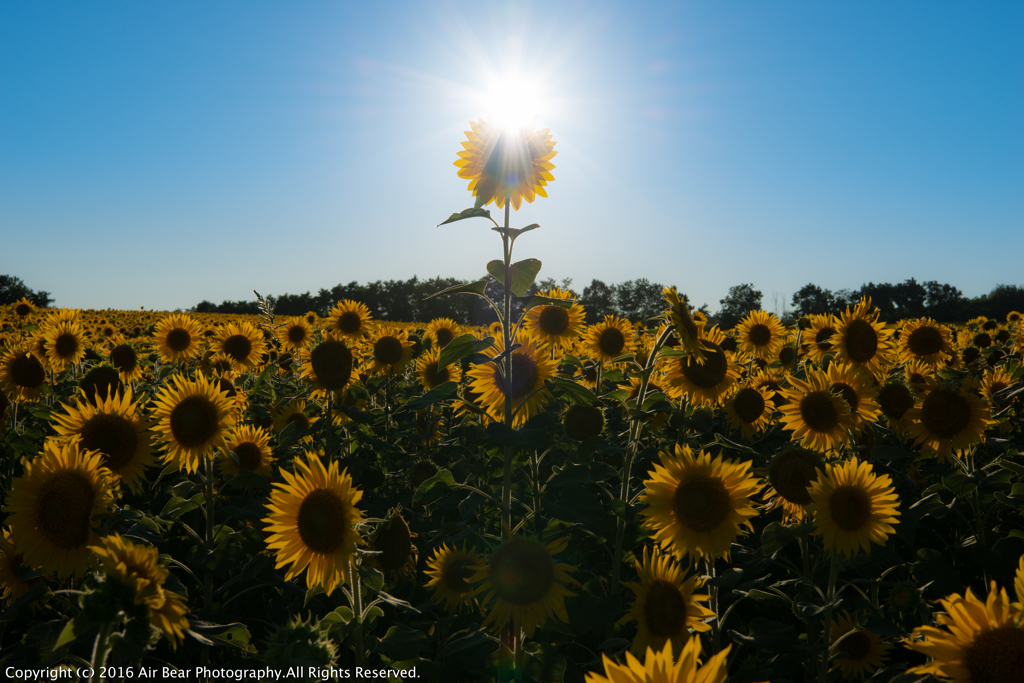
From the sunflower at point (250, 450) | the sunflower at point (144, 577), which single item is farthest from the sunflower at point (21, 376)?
the sunflower at point (144, 577)

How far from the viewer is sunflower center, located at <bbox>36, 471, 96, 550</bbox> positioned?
7.00ft

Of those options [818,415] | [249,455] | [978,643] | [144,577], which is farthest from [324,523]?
[818,415]

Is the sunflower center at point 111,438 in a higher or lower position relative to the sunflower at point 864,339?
lower

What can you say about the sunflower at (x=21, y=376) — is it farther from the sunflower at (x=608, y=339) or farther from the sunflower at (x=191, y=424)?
the sunflower at (x=608, y=339)

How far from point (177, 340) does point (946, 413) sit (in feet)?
27.7

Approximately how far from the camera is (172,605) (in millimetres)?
1488

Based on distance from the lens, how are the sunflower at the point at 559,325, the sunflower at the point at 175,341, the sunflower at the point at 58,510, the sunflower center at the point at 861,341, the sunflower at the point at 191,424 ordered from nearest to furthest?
the sunflower at the point at 58,510 < the sunflower at the point at 191,424 < the sunflower center at the point at 861,341 < the sunflower at the point at 559,325 < the sunflower at the point at 175,341

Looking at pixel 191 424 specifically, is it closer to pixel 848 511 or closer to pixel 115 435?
pixel 115 435

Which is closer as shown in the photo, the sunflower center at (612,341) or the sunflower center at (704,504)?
the sunflower center at (704,504)

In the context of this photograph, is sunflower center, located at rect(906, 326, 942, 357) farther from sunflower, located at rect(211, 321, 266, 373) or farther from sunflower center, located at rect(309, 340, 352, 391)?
sunflower, located at rect(211, 321, 266, 373)

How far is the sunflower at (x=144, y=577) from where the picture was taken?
1262 millimetres

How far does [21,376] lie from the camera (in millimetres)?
4777

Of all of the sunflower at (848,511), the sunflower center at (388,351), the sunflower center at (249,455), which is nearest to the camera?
the sunflower at (848,511)

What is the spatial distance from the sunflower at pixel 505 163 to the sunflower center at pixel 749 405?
2665mm
